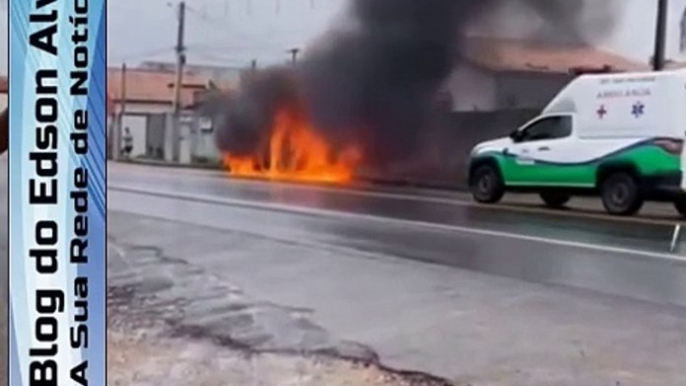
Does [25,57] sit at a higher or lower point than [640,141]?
higher

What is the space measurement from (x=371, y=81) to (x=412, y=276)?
1.34 ft

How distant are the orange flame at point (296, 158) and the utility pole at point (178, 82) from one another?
0.37 feet

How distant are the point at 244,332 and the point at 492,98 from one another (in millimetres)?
695

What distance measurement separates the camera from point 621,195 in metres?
2.01

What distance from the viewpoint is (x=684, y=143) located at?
1965 mm

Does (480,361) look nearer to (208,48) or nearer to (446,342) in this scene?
(446,342)

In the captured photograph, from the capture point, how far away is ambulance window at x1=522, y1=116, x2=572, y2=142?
2045 mm

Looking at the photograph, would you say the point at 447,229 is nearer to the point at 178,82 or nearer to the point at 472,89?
the point at 472,89

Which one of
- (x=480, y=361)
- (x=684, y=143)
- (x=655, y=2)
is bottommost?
(x=480, y=361)

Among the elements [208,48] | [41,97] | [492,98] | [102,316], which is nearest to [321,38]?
[208,48]

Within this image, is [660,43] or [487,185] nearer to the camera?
[660,43]

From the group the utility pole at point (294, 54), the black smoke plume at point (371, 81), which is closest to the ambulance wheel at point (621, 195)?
the black smoke plume at point (371, 81)

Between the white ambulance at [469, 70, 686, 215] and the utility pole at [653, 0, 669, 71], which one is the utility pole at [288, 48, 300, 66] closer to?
the white ambulance at [469, 70, 686, 215]
